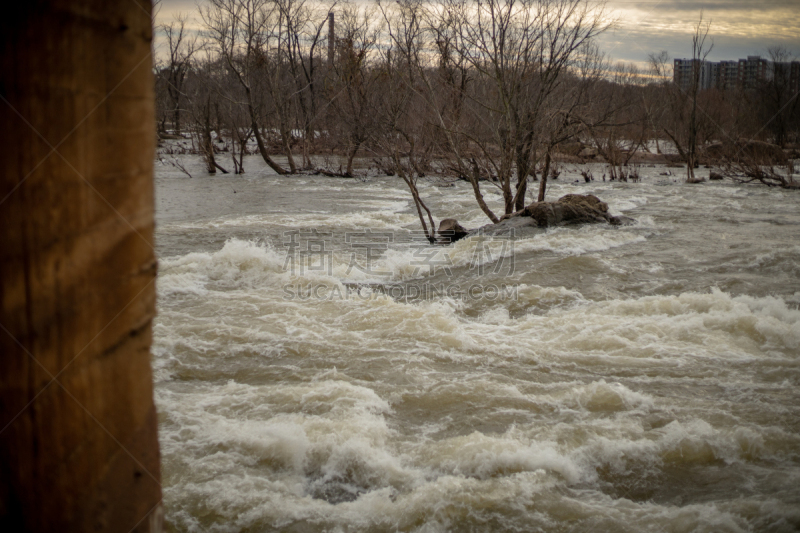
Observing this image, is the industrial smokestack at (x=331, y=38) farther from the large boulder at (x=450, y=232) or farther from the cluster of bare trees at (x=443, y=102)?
the large boulder at (x=450, y=232)

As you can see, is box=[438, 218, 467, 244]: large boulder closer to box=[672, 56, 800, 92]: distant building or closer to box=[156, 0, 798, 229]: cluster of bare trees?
box=[156, 0, 798, 229]: cluster of bare trees

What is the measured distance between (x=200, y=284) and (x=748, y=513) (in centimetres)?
803

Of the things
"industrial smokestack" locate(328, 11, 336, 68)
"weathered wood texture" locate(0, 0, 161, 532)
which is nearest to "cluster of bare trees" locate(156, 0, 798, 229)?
"industrial smokestack" locate(328, 11, 336, 68)

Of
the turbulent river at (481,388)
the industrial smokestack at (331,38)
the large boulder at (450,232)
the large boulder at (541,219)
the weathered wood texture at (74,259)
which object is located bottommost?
the turbulent river at (481,388)

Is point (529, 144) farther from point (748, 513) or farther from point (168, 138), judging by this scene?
point (168, 138)

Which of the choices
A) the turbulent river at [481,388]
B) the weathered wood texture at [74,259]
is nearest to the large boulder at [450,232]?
the turbulent river at [481,388]

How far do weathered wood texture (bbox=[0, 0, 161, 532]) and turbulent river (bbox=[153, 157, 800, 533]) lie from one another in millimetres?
2915

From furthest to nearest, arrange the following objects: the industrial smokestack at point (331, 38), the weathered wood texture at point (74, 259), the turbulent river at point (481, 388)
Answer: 1. the industrial smokestack at point (331, 38)
2. the turbulent river at point (481, 388)
3. the weathered wood texture at point (74, 259)

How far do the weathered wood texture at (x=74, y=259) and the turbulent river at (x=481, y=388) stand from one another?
2915 mm

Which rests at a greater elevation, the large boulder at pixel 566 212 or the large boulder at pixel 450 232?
the large boulder at pixel 566 212

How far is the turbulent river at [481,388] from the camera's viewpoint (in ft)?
12.4

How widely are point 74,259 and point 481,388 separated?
4999mm

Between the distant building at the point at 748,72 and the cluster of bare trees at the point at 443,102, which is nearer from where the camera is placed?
the cluster of bare trees at the point at 443,102

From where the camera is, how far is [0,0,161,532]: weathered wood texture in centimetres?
73
